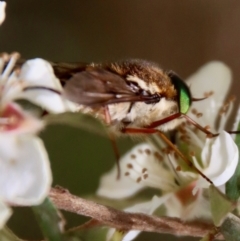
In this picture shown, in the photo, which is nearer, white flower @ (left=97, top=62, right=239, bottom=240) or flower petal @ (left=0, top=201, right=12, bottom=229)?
flower petal @ (left=0, top=201, right=12, bottom=229)

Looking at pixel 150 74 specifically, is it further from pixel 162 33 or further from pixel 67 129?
pixel 162 33

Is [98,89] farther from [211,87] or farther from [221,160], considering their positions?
[211,87]

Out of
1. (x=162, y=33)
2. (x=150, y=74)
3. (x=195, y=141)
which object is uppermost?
(x=150, y=74)

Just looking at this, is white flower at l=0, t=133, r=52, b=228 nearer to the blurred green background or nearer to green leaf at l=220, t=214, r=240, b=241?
green leaf at l=220, t=214, r=240, b=241

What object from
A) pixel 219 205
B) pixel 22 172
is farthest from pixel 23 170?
pixel 219 205

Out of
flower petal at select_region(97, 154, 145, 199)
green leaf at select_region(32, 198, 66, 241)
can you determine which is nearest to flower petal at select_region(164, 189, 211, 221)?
flower petal at select_region(97, 154, 145, 199)

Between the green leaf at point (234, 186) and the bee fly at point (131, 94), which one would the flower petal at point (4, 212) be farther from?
the green leaf at point (234, 186)

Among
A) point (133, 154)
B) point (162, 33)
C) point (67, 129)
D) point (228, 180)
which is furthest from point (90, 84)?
point (162, 33)
